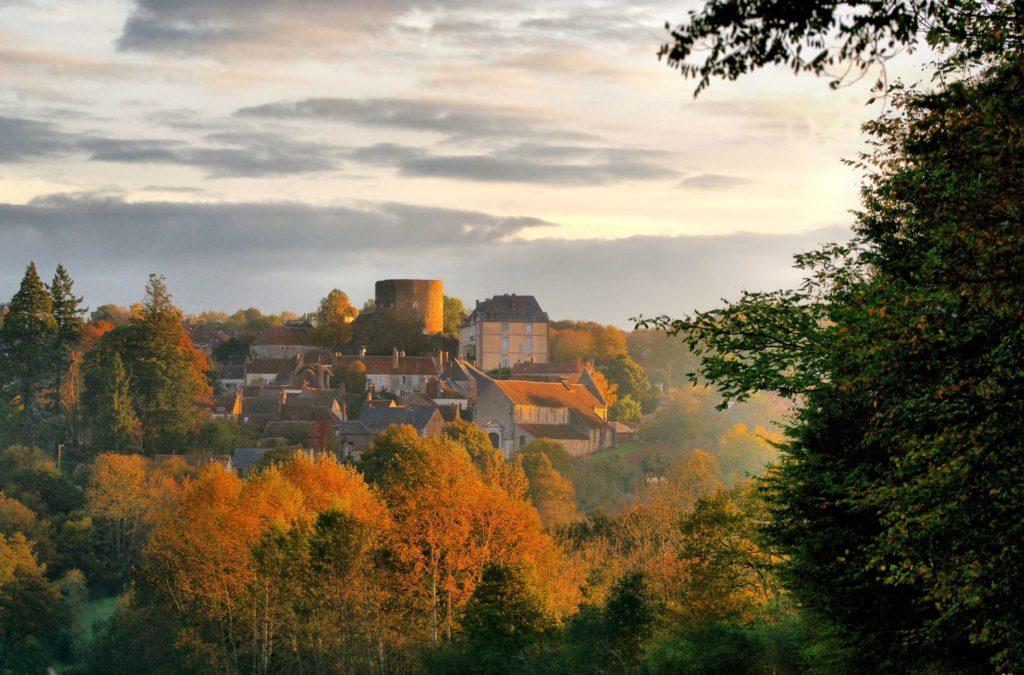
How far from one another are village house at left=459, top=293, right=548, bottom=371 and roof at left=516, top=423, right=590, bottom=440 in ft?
85.5

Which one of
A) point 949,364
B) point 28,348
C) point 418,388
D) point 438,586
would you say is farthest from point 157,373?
point 949,364

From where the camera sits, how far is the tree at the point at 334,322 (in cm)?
14725

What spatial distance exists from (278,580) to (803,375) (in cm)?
3112

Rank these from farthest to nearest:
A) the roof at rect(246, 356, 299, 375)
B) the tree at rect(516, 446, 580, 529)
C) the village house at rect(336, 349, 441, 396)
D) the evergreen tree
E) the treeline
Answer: the roof at rect(246, 356, 299, 375)
the village house at rect(336, 349, 441, 396)
the evergreen tree
the tree at rect(516, 446, 580, 529)
the treeline

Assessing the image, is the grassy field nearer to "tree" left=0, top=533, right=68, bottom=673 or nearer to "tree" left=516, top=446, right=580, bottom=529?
"tree" left=0, top=533, right=68, bottom=673

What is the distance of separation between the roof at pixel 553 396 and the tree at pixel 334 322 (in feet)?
89.7

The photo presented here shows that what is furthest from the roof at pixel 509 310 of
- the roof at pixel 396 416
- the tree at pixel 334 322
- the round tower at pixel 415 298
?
the roof at pixel 396 416

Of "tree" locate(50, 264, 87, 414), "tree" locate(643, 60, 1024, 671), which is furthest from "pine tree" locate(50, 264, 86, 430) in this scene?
"tree" locate(643, 60, 1024, 671)

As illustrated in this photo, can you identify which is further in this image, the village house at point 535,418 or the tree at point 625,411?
the tree at point 625,411

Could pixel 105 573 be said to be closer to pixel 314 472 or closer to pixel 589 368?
pixel 314 472

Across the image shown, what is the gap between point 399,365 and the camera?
443 feet

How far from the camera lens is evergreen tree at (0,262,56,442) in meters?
105

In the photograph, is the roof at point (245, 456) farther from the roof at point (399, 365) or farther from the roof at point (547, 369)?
the roof at point (547, 369)

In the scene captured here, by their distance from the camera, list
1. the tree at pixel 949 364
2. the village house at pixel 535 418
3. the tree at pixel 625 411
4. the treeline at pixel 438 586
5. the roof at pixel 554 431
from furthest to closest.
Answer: the tree at pixel 625 411 < the village house at pixel 535 418 < the roof at pixel 554 431 < the treeline at pixel 438 586 < the tree at pixel 949 364
